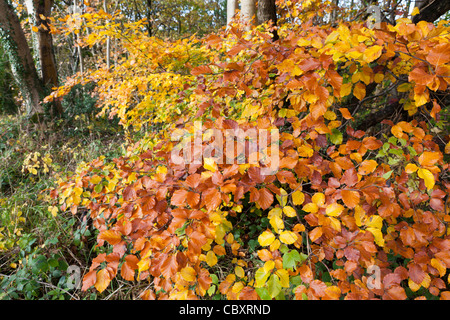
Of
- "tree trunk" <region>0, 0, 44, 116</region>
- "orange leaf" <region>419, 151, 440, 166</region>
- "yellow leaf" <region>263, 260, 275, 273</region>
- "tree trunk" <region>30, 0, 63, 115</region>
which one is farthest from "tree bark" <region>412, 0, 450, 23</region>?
"tree trunk" <region>30, 0, 63, 115</region>

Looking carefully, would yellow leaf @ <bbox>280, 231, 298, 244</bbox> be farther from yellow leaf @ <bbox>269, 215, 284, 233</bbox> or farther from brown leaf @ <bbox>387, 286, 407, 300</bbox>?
brown leaf @ <bbox>387, 286, 407, 300</bbox>

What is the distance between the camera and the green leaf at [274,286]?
3.04 feet

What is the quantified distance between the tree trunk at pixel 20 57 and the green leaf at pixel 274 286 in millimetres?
5868

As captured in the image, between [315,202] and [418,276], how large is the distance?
612 mm

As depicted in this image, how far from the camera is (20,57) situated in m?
4.88

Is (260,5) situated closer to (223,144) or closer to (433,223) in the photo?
(223,144)

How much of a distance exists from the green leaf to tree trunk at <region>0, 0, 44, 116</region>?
587 cm

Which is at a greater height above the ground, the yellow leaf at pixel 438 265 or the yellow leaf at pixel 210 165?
the yellow leaf at pixel 210 165

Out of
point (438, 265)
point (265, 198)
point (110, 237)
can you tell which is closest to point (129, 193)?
point (110, 237)

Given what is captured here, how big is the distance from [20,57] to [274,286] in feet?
21.0

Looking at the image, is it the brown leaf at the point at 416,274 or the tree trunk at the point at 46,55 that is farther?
the tree trunk at the point at 46,55

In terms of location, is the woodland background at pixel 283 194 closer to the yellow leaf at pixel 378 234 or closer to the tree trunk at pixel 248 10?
the yellow leaf at pixel 378 234

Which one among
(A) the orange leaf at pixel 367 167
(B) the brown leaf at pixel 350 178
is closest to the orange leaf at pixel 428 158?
(A) the orange leaf at pixel 367 167
